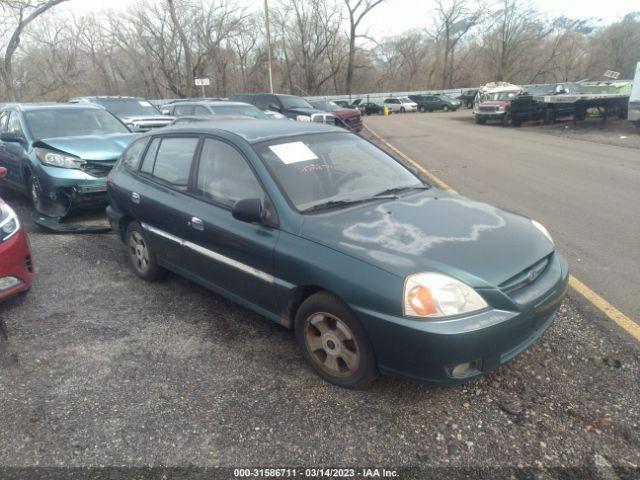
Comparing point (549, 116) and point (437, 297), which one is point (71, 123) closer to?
point (437, 297)

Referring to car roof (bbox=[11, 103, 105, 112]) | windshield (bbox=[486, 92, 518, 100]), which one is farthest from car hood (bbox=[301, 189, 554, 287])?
windshield (bbox=[486, 92, 518, 100])

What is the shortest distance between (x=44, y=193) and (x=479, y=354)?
6.11 m

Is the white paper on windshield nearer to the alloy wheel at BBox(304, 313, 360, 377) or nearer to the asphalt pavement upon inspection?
the alloy wheel at BBox(304, 313, 360, 377)

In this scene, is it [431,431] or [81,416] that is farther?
[81,416]

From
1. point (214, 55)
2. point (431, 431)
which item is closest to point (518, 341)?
point (431, 431)

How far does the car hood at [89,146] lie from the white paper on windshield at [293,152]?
3.94 meters

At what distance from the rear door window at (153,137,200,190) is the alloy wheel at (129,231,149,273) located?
2.29 ft

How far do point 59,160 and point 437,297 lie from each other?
5770mm

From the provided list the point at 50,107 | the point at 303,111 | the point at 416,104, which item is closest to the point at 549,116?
the point at 303,111

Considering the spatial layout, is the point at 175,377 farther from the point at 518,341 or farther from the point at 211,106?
the point at 211,106

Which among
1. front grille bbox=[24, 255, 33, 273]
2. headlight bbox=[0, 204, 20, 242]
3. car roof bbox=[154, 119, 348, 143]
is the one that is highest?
car roof bbox=[154, 119, 348, 143]

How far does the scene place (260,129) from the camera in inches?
144

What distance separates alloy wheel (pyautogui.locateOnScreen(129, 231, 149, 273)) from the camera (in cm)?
438

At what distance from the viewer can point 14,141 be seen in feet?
21.7
